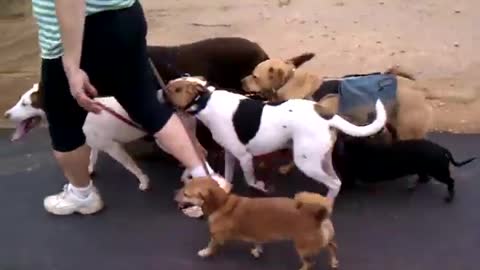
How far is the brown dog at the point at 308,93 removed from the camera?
10.6 feet

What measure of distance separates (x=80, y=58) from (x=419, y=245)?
129 centimetres

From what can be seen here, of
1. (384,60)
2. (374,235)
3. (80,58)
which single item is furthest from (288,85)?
(384,60)

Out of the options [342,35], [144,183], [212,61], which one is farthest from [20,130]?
[342,35]

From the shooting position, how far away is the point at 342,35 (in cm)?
466

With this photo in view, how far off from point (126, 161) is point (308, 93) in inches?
29.1

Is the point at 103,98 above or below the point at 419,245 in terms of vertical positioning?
above

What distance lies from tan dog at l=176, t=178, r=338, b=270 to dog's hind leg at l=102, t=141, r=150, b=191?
1.72 ft

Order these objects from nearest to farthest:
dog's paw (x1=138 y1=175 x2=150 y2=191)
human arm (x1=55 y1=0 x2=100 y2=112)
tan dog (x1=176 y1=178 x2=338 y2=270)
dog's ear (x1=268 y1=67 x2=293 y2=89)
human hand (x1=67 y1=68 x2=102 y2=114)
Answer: human arm (x1=55 y1=0 x2=100 y2=112), human hand (x1=67 y1=68 x2=102 y2=114), tan dog (x1=176 y1=178 x2=338 y2=270), dog's ear (x1=268 y1=67 x2=293 y2=89), dog's paw (x1=138 y1=175 x2=150 y2=191)

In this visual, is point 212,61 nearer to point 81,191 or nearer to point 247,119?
point 247,119

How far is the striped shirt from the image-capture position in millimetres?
2645

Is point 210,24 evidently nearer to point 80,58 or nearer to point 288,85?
point 288,85

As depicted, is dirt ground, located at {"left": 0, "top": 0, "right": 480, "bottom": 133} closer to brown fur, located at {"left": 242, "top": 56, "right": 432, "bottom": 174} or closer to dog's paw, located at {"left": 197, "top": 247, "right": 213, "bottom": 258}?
brown fur, located at {"left": 242, "top": 56, "right": 432, "bottom": 174}

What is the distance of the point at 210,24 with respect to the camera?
4.92 metres

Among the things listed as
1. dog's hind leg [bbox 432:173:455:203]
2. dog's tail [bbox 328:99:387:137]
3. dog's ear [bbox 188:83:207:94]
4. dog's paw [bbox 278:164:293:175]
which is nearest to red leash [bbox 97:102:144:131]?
dog's ear [bbox 188:83:207:94]
